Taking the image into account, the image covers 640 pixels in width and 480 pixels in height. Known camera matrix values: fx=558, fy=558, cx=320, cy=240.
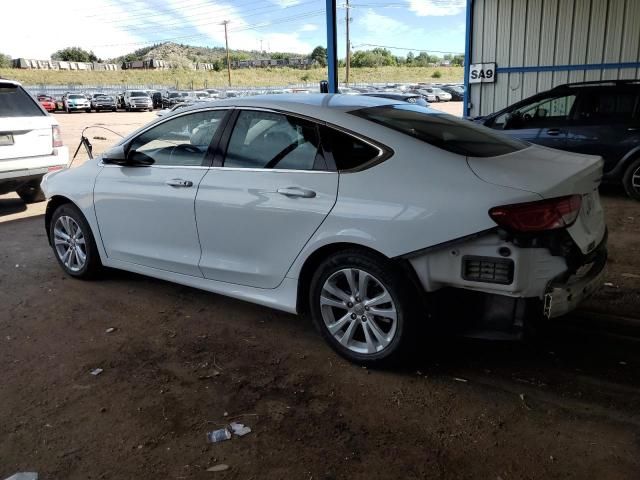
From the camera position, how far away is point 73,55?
127 meters

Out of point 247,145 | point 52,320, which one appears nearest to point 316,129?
point 247,145

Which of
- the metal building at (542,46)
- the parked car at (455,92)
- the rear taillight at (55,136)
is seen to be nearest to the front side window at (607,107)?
the metal building at (542,46)

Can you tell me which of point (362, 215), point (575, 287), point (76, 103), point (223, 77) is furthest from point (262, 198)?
point (223, 77)

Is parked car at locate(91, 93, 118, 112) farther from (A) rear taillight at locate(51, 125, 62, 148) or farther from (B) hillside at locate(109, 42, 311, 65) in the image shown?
(B) hillside at locate(109, 42, 311, 65)

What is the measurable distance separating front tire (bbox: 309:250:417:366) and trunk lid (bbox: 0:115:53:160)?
588 cm

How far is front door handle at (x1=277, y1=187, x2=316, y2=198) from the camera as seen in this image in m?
3.33

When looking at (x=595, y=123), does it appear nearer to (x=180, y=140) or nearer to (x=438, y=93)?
(x=180, y=140)

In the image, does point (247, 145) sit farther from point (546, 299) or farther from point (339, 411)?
point (546, 299)

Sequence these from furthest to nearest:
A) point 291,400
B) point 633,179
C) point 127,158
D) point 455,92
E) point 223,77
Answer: point 223,77, point 455,92, point 633,179, point 127,158, point 291,400

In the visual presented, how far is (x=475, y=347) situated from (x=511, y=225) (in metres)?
1.21

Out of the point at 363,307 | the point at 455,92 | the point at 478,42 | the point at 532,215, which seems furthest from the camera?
the point at 455,92

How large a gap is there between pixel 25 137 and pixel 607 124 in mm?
8153

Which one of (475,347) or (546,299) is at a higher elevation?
(546,299)

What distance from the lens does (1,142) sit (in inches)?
289
